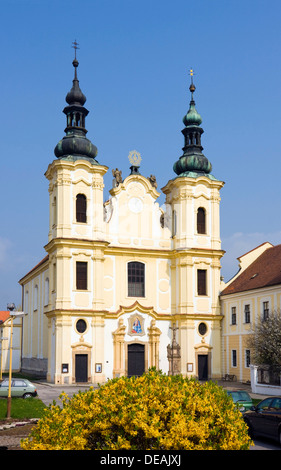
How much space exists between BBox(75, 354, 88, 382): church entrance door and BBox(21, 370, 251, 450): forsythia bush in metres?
33.1

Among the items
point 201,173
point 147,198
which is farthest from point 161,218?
point 201,173

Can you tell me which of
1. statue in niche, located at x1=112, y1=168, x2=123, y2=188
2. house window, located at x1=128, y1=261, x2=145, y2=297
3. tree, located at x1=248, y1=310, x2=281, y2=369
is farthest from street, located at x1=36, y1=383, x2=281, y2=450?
statue in niche, located at x1=112, y1=168, x2=123, y2=188

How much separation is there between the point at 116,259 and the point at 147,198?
5.92 metres

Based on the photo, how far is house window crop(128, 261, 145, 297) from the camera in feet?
152

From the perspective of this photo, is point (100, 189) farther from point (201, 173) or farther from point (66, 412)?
point (66, 412)

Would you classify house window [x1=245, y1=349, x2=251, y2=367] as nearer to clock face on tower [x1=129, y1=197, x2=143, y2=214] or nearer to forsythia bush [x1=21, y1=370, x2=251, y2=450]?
clock face on tower [x1=129, y1=197, x2=143, y2=214]

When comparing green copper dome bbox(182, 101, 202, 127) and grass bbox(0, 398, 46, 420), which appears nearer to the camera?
grass bbox(0, 398, 46, 420)

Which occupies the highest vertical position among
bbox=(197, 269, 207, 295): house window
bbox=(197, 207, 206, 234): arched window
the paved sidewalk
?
bbox=(197, 207, 206, 234): arched window

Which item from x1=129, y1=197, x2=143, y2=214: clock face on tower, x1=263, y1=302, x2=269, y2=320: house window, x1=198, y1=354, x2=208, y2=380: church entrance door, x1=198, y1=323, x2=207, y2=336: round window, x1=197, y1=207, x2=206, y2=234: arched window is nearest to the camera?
x1=263, y1=302, x2=269, y2=320: house window

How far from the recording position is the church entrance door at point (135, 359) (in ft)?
148

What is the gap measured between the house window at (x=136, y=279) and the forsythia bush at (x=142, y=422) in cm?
3629

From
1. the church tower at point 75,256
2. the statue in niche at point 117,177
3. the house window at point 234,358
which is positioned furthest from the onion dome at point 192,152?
the house window at point 234,358

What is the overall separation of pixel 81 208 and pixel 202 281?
38.0 ft

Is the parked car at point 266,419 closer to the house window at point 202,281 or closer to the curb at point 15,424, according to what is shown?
the curb at point 15,424
